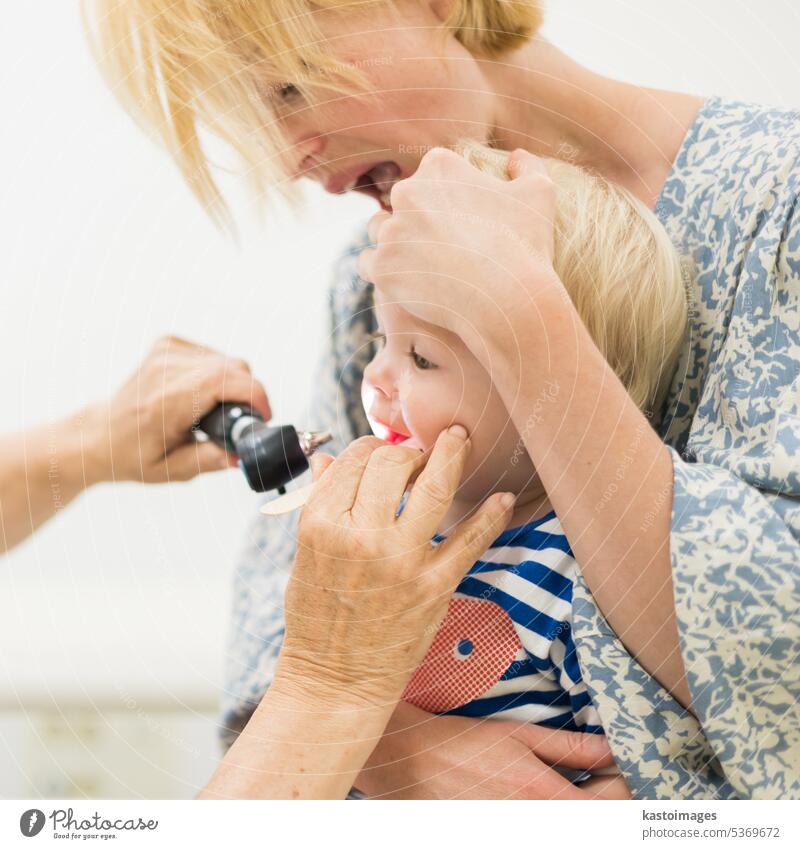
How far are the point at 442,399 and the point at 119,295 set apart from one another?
11.5 inches

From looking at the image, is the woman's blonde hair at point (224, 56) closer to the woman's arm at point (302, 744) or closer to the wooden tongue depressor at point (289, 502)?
the wooden tongue depressor at point (289, 502)

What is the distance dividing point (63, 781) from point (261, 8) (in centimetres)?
61

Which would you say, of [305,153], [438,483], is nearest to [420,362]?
[438,483]

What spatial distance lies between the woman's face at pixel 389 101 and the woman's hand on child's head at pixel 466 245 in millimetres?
105

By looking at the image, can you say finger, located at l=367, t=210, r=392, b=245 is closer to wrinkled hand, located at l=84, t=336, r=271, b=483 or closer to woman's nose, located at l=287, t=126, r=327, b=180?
Answer: woman's nose, located at l=287, t=126, r=327, b=180

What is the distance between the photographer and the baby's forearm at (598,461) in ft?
2.01

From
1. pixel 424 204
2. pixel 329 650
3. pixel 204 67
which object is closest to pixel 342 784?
pixel 329 650

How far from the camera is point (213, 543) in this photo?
2.80 ft

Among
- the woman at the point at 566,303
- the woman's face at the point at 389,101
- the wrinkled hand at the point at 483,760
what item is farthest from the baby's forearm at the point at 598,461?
the woman's face at the point at 389,101

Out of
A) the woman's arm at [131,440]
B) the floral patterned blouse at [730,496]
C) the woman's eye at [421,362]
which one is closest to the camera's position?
the floral patterned blouse at [730,496]

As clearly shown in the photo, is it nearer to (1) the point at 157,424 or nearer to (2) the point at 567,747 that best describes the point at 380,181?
(1) the point at 157,424

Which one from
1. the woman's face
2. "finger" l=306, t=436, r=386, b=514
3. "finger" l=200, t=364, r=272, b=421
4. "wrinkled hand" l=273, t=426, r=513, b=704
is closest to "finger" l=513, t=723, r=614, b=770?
"wrinkled hand" l=273, t=426, r=513, b=704

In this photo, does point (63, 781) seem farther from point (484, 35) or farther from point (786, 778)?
point (484, 35)

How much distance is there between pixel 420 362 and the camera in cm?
72
